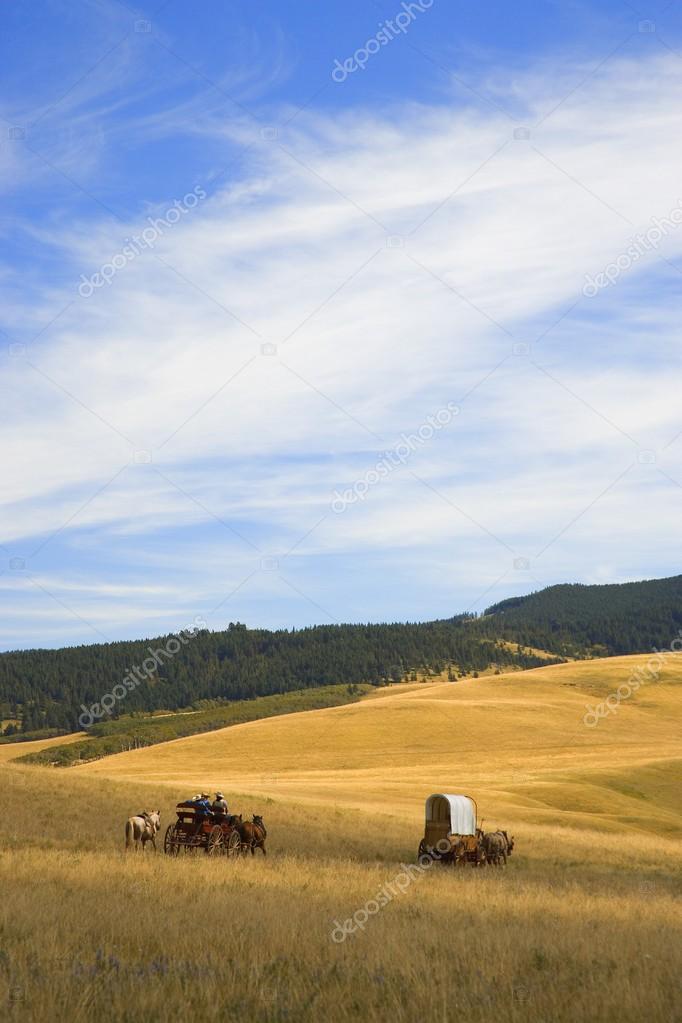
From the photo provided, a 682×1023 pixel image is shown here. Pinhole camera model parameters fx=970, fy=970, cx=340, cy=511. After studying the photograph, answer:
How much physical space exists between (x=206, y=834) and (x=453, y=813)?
809 cm

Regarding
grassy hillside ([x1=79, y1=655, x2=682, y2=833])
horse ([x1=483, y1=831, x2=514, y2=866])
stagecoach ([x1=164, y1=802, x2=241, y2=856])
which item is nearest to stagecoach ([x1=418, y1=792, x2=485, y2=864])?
horse ([x1=483, y1=831, x2=514, y2=866])

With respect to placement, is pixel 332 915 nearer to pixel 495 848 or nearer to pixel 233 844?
pixel 233 844

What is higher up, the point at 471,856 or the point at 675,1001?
the point at 675,1001

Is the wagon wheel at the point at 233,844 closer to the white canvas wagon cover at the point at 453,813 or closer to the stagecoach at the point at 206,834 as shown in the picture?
the stagecoach at the point at 206,834

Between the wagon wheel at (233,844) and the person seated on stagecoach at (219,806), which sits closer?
the wagon wheel at (233,844)

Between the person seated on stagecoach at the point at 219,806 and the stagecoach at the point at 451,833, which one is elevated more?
the person seated on stagecoach at the point at 219,806

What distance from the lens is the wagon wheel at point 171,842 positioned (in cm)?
2542

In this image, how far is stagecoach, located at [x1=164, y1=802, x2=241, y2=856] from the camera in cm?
2606

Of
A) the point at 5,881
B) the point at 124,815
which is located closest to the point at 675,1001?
the point at 5,881

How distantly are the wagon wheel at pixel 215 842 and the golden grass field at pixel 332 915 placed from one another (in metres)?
1.59

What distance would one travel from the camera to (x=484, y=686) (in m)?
122

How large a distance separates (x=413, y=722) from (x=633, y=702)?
28011 millimetres

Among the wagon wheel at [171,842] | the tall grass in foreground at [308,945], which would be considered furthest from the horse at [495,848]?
the wagon wheel at [171,842]

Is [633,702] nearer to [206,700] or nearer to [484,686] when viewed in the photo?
[484,686]
